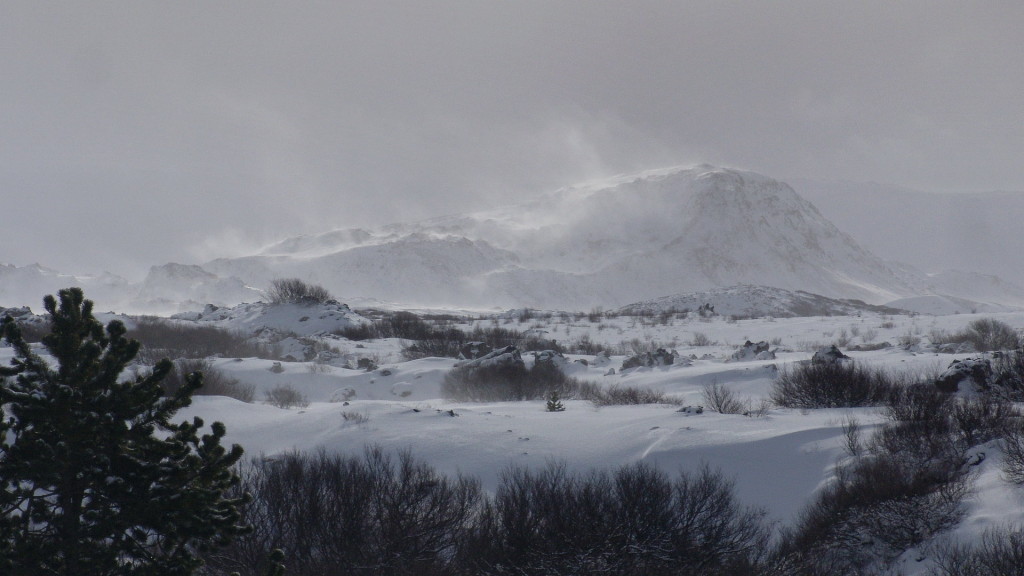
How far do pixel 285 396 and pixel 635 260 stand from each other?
150 meters

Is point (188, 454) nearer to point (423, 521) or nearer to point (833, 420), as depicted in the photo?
point (423, 521)

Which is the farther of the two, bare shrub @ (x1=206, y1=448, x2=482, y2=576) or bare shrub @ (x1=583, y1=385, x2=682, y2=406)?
bare shrub @ (x1=583, y1=385, x2=682, y2=406)

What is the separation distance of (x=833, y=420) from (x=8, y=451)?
1170cm

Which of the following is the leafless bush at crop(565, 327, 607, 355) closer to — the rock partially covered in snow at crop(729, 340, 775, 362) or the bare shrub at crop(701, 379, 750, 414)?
the rock partially covered in snow at crop(729, 340, 775, 362)

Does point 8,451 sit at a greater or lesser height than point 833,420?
greater

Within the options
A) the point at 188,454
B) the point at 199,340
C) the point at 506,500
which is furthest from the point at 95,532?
the point at 199,340

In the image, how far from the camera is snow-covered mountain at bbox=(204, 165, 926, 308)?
147375mm

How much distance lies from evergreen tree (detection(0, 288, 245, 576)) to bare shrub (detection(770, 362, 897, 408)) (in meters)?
13.5

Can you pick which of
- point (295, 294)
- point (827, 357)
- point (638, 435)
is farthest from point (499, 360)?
point (295, 294)

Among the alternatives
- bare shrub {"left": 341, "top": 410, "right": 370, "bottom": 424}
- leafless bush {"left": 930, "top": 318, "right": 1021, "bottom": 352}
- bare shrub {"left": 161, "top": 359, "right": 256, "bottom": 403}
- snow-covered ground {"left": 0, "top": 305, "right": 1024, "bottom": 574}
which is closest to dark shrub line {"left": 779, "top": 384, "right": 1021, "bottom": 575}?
snow-covered ground {"left": 0, "top": 305, "right": 1024, "bottom": 574}

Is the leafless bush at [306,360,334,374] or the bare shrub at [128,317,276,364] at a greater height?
the bare shrub at [128,317,276,364]

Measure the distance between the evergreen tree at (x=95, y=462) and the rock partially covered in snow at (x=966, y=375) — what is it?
14145 mm

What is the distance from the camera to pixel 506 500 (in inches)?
318

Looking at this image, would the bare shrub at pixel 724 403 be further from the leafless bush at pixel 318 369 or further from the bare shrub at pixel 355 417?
the leafless bush at pixel 318 369
